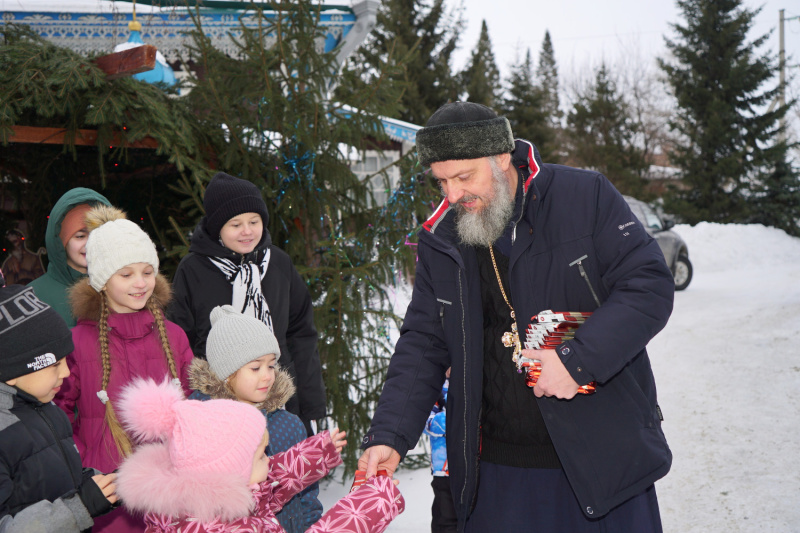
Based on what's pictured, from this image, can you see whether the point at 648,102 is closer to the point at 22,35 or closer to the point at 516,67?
the point at 516,67

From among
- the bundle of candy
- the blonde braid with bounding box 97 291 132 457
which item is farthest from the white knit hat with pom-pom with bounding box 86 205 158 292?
the bundle of candy

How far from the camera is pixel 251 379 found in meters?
2.94

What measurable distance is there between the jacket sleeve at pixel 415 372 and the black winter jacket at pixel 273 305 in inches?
45.3

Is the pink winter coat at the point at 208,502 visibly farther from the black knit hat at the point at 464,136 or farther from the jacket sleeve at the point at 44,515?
the black knit hat at the point at 464,136

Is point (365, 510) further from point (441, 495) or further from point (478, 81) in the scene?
point (478, 81)

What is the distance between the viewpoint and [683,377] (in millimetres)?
8211

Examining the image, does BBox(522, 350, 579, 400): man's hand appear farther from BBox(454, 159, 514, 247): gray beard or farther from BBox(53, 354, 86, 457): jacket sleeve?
BBox(53, 354, 86, 457): jacket sleeve

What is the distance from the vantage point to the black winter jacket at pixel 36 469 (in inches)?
83.0

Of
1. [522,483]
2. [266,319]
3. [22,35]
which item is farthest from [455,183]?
[22,35]

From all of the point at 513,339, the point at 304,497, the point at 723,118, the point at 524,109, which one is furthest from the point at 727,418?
the point at 723,118

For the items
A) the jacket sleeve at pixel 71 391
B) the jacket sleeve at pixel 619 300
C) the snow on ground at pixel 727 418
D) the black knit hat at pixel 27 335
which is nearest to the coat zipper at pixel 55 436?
the black knit hat at pixel 27 335

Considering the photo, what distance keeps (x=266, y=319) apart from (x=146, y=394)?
1586 millimetres

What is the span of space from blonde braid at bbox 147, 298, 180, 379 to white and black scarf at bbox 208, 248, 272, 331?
0.53m

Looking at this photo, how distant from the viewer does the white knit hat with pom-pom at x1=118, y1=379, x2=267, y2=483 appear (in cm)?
213
